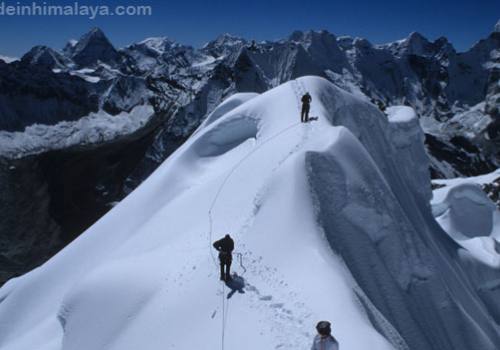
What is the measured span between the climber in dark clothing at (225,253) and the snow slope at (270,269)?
48cm

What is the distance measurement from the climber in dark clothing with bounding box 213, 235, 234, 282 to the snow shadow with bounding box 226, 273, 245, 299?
0.62 ft

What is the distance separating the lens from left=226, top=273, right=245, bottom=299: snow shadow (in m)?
15.0

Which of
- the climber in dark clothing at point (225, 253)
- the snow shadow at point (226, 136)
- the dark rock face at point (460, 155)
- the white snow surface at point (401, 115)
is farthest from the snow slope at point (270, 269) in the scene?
the dark rock face at point (460, 155)

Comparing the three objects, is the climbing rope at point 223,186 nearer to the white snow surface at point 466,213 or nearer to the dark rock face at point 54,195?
the white snow surface at point 466,213

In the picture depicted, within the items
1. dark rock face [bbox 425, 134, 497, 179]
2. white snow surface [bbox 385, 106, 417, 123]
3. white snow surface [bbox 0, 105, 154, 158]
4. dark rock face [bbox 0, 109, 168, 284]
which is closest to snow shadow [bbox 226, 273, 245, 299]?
white snow surface [bbox 385, 106, 417, 123]

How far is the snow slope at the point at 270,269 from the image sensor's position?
14016 millimetres

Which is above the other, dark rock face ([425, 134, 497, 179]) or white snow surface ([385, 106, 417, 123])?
dark rock face ([425, 134, 497, 179])

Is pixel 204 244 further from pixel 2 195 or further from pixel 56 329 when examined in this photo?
pixel 2 195

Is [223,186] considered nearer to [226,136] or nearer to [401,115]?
[226,136]

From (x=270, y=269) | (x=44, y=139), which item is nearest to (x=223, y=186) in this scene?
(x=270, y=269)

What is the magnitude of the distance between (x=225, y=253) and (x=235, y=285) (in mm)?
1321

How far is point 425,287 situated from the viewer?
2111cm

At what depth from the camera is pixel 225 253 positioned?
15023mm

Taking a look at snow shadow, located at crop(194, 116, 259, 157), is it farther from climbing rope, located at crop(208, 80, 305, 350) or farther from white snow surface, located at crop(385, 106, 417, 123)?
white snow surface, located at crop(385, 106, 417, 123)
